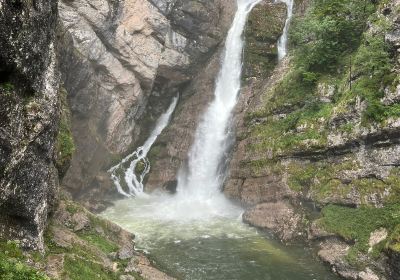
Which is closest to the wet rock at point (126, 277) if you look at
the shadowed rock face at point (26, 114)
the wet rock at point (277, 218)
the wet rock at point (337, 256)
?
the shadowed rock face at point (26, 114)

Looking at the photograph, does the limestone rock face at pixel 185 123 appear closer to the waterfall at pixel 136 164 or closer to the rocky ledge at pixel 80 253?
the waterfall at pixel 136 164

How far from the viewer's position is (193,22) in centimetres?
3603

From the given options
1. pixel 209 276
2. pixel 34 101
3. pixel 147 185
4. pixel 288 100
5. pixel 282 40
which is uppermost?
pixel 282 40

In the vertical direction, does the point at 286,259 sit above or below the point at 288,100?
below

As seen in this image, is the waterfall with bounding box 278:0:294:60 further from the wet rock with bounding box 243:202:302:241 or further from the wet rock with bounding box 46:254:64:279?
the wet rock with bounding box 46:254:64:279

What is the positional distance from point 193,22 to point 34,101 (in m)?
24.6

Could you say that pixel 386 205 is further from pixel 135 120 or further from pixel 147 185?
pixel 135 120

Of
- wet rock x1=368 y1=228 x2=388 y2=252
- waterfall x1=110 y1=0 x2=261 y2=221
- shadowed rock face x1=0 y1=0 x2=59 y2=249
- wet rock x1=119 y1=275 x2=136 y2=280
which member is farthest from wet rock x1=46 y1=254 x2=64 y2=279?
wet rock x1=368 y1=228 x2=388 y2=252

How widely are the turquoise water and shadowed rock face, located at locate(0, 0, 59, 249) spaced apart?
7646mm

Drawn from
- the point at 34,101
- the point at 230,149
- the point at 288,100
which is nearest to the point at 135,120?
the point at 230,149

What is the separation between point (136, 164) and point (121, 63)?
28.3ft

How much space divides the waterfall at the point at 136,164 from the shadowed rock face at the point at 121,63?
0.75 meters

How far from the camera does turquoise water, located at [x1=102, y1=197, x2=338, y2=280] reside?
62.4ft

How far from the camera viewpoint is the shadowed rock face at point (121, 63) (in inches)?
1144
